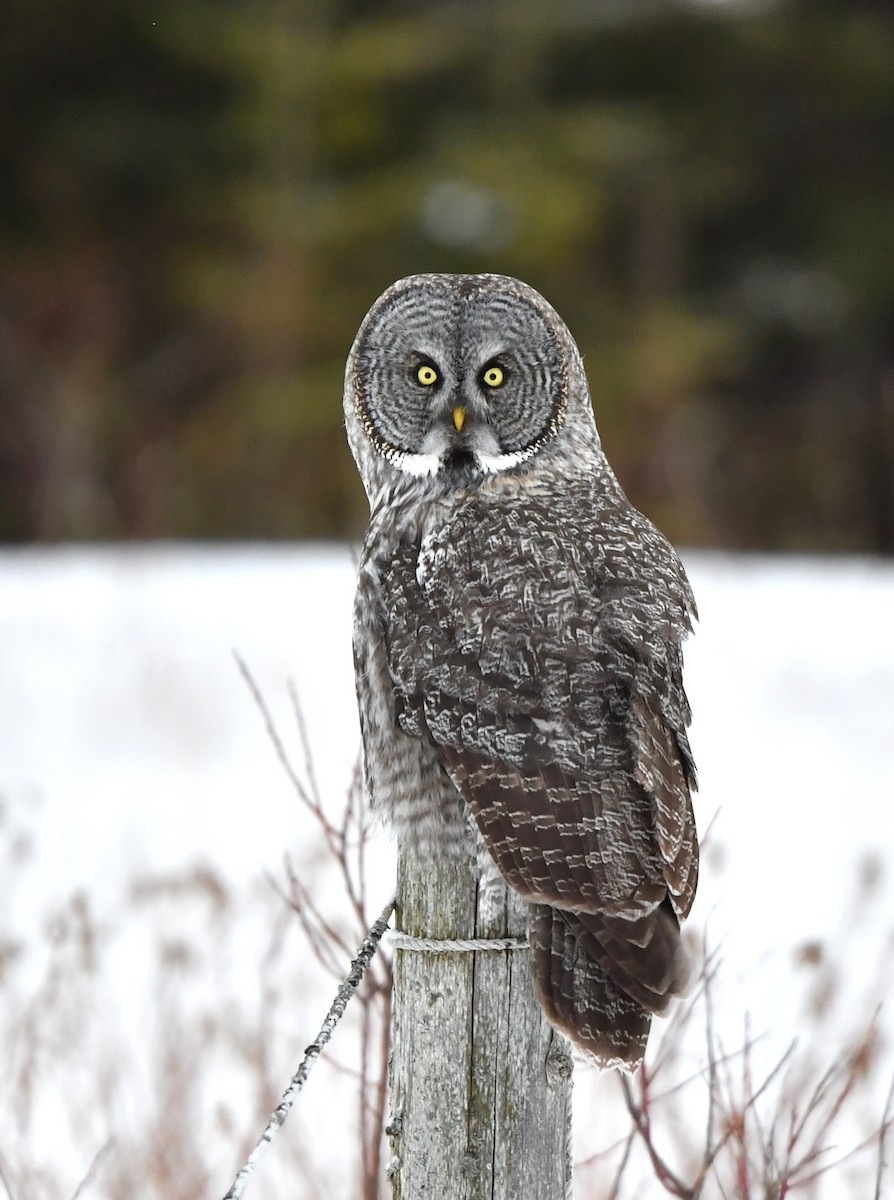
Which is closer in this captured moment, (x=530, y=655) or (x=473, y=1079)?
(x=473, y=1079)

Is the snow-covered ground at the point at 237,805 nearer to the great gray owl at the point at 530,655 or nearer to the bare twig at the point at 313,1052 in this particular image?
the great gray owl at the point at 530,655

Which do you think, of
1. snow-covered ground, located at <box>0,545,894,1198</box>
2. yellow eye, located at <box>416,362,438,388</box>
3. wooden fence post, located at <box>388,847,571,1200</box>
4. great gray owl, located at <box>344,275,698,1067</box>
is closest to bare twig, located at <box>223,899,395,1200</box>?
wooden fence post, located at <box>388,847,571,1200</box>

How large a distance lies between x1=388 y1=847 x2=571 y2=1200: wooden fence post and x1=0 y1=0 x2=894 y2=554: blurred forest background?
8942 mm

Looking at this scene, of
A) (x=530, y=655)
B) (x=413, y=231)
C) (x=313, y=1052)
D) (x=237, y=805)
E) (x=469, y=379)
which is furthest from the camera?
(x=413, y=231)

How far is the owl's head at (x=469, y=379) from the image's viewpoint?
250 cm

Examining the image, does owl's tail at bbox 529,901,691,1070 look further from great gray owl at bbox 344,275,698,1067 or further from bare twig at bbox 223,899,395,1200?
bare twig at bbox 223,899,395,1200

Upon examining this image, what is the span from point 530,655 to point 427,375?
797mm

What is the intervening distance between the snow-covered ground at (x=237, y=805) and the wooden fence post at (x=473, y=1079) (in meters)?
0.80

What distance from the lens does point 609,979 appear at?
1729 mm

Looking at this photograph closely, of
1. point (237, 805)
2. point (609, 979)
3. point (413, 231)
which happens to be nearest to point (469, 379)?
point (609, 979)

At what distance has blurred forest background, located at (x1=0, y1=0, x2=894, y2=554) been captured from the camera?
11625mm

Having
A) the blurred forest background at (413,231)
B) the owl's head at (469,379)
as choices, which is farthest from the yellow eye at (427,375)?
the blurred forest background at (413,231)

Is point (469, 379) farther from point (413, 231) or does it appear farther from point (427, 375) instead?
point (413, 231)

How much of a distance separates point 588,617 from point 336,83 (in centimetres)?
1077
